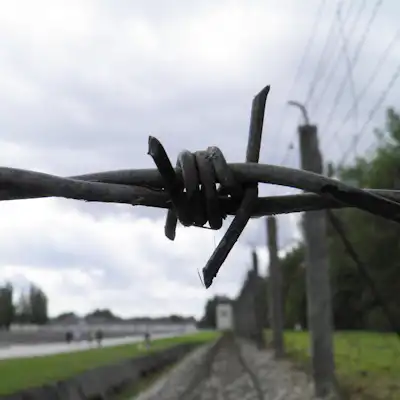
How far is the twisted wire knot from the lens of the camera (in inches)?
67.3

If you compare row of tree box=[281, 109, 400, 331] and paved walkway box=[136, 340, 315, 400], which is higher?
row of tree box=[281, 109, 400, 331]

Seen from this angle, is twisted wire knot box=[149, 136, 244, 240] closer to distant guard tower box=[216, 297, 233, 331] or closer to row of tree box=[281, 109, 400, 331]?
row of tree box=[281, 109, 400, 331]

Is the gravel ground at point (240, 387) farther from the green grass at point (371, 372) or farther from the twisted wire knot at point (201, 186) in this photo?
the twisted wire knot at point (201, 186)

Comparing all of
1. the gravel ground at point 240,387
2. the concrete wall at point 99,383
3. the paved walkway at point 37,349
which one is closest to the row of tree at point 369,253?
the gravel ground at point 240,387

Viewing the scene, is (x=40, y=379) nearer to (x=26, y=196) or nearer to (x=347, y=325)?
(x=26, y=196)

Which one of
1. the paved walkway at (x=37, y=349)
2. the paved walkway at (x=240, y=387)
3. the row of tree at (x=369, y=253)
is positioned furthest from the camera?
the paved walkway at (x=37, y=349)

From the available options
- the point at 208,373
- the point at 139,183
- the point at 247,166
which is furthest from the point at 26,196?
the point at 208,373

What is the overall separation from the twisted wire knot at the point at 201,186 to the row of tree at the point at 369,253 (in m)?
11.6

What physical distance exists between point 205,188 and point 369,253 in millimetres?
21659

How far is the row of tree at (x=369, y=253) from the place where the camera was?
2041cm

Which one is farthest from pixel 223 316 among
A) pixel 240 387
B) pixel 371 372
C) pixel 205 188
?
pixel 205 188

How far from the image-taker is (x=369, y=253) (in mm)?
22891

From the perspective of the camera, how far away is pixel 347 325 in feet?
133

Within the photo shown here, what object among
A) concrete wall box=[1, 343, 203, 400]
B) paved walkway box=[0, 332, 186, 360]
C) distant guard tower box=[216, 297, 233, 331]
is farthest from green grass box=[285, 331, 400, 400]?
distant guard tower box=[216, 297, 233, 331]
